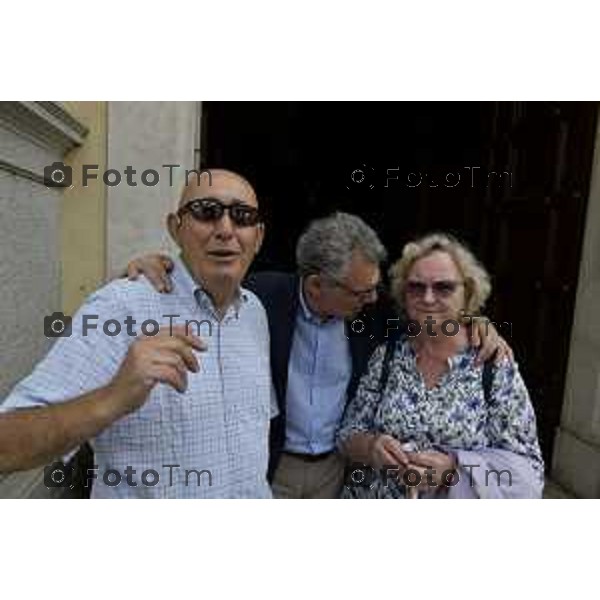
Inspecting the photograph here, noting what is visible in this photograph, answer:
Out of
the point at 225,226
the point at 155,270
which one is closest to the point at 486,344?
the point at 225,226

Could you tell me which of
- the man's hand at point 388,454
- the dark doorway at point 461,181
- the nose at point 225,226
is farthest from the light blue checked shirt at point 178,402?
the dark doorway at point 461,181

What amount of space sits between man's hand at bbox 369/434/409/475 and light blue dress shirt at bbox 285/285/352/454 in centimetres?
23

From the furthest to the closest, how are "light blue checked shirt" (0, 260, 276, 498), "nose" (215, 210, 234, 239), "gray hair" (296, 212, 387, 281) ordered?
1. "gray hair" (296, 212, 387, 281)
2. "nose" (215, 210, 234, 239)
3. "light blue checked shirt" (0, 260, 276, 498)

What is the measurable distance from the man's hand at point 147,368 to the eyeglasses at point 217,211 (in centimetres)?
34

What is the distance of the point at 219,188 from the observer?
135cm

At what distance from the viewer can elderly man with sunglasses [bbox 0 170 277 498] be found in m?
1.05

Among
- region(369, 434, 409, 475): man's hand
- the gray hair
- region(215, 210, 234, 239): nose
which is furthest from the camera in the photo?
the gray hair

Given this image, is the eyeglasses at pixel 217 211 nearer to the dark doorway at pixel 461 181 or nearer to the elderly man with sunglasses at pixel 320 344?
the elderly man with sunglasses at pixel 320 344

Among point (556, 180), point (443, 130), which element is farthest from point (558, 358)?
point (443, 130)

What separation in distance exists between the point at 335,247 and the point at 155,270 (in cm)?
60

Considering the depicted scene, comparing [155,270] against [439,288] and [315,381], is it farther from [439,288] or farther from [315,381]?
[439,288]

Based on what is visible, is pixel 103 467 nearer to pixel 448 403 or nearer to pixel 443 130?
pixel 448 403

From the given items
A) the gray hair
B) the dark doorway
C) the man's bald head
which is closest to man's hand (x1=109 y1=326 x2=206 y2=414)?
the man's bald head

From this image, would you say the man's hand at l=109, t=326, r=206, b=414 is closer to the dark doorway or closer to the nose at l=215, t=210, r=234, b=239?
the nose at l=215, t=210, r=234, b=239
